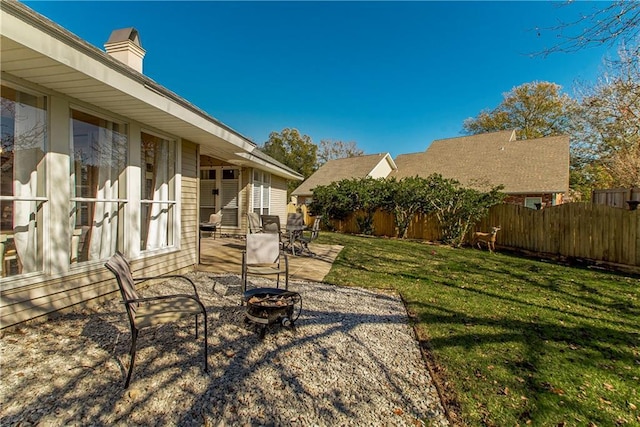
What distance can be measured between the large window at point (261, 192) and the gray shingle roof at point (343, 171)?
10.2 meters

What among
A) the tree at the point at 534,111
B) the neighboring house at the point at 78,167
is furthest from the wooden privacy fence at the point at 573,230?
the tree at the point at 534,111

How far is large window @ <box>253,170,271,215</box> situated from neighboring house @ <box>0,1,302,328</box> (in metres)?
5.92

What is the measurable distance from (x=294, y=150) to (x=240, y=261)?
3428 cm

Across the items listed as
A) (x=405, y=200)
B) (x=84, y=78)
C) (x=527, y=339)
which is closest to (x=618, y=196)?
(x=405, y=200)

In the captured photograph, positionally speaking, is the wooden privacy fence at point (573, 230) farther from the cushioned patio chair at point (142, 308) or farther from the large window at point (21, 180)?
the large window at point (21, 180)

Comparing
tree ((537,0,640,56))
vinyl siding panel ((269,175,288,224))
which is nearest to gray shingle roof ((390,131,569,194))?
vinyl siding panel ((269,175,288,224))

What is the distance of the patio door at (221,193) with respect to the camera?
37.1 ft

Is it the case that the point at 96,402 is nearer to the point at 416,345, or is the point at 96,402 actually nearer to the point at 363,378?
the point at 363,378

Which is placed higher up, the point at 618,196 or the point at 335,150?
the point at 335,150

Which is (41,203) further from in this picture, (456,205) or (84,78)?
(456,205)

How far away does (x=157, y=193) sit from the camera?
5246 millimetres

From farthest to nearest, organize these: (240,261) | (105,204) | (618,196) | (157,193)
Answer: (618,196) < (240,261) < (157,193) < (105,204)

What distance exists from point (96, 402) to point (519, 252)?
38.9 feet

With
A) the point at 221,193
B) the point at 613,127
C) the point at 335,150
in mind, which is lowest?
the point at 221,193
